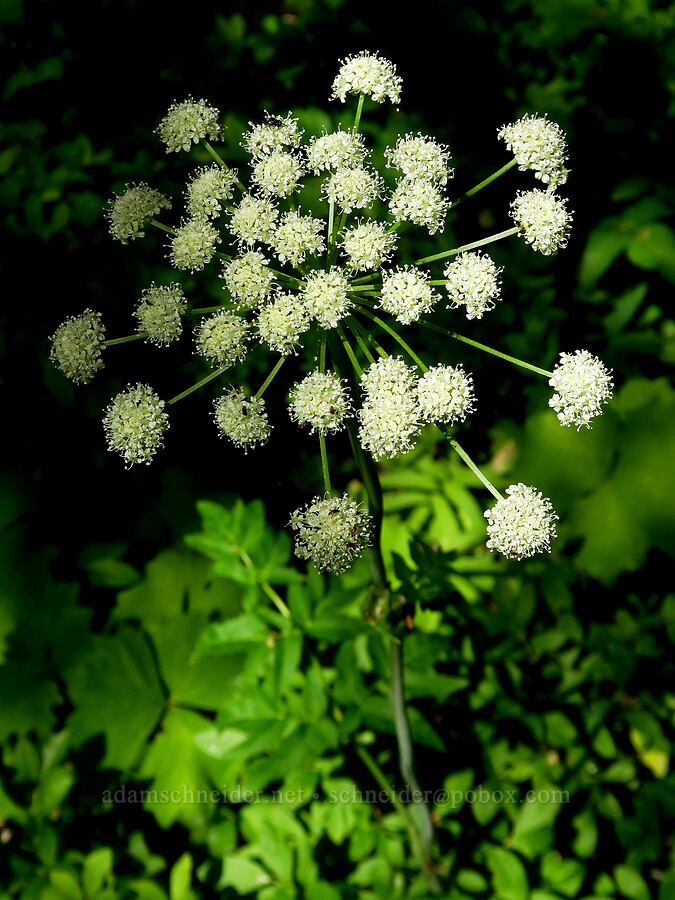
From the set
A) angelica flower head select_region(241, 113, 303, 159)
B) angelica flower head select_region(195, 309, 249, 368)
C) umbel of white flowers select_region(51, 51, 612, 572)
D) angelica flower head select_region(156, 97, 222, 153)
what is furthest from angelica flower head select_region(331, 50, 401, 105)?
angelica flower head select_region(195, 309, 249, 368)

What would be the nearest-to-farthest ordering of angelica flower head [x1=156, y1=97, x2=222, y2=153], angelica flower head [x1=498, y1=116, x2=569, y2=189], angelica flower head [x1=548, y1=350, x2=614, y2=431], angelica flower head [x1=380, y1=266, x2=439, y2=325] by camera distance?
1. angelica flower head [x1=380, y1=266, x2=439, y2=325]
2. angelica flower head [x1=548, y1=350, x2=614, y2=431]
3. angelica flower head [x1=498, y1=116, x2=569, y2=189]
4. angelica flower head [x1=156, y1=97, x2=222, y2=153]

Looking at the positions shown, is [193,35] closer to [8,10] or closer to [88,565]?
[8,10]

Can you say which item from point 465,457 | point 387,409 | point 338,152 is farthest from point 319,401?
point 338,152

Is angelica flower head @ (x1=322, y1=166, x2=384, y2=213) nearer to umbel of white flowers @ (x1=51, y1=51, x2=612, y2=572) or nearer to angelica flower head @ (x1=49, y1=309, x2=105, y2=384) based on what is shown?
umbel of white flowers @ (x1=51, y1=51, x2=612, y2=572)

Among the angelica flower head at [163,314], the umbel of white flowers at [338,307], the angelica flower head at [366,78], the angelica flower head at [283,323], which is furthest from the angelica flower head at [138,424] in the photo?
the angelica flower head at [366,78]

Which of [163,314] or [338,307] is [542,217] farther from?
[163,314]
